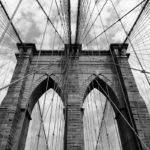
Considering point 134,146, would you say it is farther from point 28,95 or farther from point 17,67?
point 17,67

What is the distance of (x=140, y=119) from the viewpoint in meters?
5.65

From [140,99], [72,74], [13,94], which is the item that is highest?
[72,74]

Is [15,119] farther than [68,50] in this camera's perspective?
No

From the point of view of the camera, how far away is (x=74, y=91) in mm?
6613

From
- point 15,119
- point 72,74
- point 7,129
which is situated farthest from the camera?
point 72,74

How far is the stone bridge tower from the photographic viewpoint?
215 inches

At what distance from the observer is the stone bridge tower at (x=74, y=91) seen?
5457mm

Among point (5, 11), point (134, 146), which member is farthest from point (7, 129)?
point (134, 146)

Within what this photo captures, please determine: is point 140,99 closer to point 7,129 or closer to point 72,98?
point 72,98

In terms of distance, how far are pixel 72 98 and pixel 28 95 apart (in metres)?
2.21

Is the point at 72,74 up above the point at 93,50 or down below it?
below

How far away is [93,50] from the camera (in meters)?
8.96

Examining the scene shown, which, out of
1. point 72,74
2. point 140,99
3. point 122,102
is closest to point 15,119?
point 72,74

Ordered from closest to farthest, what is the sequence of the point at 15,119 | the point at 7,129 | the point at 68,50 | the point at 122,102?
the point at 7,129 < the point at 15,119 < the point at 122,102 < the point at 68,50
